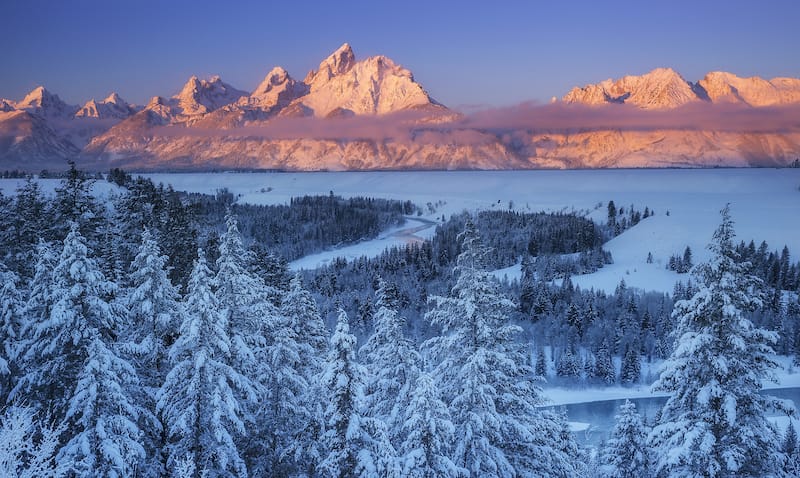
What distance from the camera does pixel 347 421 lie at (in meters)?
19.6

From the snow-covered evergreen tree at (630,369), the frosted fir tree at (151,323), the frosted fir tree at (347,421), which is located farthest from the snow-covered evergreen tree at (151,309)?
the snow-covered evergreen tree at (630,369)

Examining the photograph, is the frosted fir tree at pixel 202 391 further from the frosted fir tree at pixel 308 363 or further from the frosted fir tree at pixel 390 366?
the frosted fir tree at pixel 390 366

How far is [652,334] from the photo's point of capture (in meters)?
111

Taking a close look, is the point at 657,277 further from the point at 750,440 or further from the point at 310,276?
the point at 750,440

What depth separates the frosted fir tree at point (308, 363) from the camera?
21.4 meters

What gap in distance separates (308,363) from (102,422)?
830 centimetres

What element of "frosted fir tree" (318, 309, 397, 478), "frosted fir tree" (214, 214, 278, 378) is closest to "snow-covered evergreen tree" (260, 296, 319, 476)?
"frosted fir tree" (214, 214, 278, 378)

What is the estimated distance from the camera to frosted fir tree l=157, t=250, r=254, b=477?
20.3m

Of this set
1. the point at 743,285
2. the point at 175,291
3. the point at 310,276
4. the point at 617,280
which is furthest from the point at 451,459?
the point at 617,280

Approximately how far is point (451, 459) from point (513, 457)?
8.47 ft

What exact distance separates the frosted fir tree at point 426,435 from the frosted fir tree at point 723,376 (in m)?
6.86

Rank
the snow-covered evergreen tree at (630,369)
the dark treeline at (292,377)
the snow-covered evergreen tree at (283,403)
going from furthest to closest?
the snow-covered evergreen tree at (630,369) < the snow-covered evergreen tree at (283,403) < the dark treeline at (292,377)

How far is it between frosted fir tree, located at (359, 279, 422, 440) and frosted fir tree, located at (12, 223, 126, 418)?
9.89 meters

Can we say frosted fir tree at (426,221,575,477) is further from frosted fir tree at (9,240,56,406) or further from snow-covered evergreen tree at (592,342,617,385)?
snow-covered evergreen tree at (592,342,617,385)
